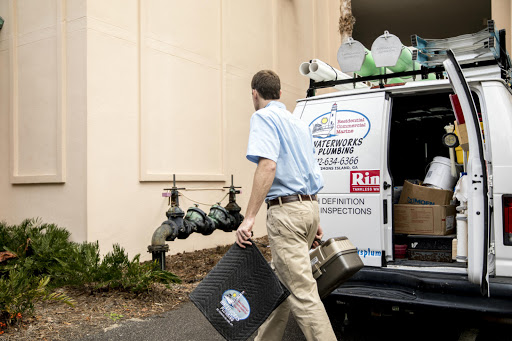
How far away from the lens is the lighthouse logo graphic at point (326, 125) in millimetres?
4912

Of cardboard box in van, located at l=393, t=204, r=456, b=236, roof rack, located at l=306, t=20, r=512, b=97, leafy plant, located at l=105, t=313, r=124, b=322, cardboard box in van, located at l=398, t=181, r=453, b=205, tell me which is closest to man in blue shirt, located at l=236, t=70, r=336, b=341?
roof rack, located at l=306, t=20, r=512, b=97

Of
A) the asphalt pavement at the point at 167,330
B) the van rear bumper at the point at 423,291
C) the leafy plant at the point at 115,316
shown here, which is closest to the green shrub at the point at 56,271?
the leafy plant at the point at 115,316

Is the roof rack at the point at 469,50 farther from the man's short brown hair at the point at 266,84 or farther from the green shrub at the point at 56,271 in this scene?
the green shrub at the point at 56,271

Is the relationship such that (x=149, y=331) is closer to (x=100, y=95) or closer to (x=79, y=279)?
(x=79, y=279)

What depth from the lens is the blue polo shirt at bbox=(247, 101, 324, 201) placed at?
3.52 metres

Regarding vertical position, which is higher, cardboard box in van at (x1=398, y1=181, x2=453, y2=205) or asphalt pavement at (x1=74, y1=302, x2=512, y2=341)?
cardboard box in van at (x1=398, y1=181, x2=453, y2=205)

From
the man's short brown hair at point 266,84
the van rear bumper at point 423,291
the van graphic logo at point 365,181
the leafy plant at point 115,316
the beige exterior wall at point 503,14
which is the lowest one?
the leafy plant at point 115,316

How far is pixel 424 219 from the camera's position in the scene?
5.11 metres

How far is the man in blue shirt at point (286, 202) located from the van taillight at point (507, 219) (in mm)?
1424

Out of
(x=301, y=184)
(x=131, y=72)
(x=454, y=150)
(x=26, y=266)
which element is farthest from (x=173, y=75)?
(x=301, y=184)

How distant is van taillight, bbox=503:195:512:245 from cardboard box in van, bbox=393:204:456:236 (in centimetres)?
115

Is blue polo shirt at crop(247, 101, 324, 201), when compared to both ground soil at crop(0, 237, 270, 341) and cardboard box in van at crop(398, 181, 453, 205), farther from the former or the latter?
ground soil at crop(0, 237, 270, 341)

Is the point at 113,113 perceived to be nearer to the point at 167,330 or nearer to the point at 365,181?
the point at 167,330

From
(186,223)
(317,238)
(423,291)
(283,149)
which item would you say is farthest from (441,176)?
(186,223)
